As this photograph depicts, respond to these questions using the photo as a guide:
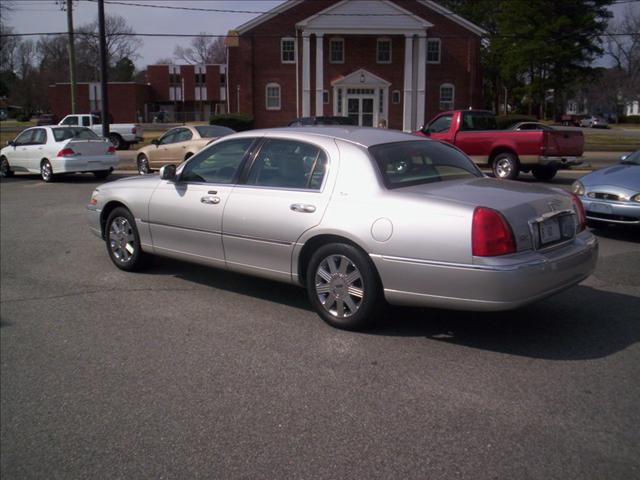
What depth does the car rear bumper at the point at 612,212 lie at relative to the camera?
29.5 feet

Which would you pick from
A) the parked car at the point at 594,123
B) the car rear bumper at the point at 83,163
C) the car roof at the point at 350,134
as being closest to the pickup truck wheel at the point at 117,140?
the car rear bumper at the point at 83,163

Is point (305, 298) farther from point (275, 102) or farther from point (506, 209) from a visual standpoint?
point (275, 102)

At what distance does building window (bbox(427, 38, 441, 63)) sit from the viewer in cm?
4356

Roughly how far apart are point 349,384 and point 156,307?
2.57 meters

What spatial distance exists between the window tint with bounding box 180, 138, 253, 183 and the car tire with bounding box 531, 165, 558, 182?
39.3 ft

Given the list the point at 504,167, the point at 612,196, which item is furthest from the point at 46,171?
the point at 612,196

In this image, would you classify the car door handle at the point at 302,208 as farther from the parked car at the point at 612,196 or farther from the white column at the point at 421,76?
the white column at the point at 421,76

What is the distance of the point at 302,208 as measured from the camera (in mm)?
5637

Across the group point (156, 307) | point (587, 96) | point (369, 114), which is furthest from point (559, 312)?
point (587, 96)

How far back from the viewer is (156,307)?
633 centimetres

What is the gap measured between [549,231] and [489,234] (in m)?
0.74

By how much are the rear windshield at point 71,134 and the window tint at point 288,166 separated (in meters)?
14.2

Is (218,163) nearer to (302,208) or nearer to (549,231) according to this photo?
(302,208)

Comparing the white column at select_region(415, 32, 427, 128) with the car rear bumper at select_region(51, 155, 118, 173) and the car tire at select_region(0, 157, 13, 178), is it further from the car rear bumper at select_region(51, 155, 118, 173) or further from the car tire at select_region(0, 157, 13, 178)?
the car tire at select_region(0, 157, 13, 178)
